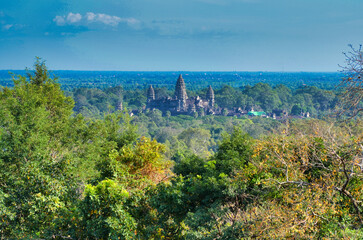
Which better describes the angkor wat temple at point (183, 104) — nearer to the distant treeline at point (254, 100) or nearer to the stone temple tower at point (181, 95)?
the stone temple tower at point (181, 95)

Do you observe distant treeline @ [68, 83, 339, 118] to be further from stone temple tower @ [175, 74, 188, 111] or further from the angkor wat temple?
stone temple tower @ [175, 74, 188, 111]

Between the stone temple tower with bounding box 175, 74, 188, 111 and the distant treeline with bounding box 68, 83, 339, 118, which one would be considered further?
the distant treeline with bounding box 68, 83, 339, 118

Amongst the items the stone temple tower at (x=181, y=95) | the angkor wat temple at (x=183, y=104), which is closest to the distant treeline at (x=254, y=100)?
the angkor wat temple at (x=183, y=104)

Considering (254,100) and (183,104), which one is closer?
(183,104)

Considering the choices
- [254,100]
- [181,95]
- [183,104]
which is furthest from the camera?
[254,100]

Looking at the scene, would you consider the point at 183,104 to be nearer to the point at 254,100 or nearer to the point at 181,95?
the point at 181,95

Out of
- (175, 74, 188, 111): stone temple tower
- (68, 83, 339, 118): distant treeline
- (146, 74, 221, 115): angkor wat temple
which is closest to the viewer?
(146, 74, 221, 115): angkor wat temple

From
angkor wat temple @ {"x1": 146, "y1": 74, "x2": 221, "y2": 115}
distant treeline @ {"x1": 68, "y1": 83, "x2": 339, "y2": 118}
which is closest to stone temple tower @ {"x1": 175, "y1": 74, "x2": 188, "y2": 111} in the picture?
angkor wat temple @ {"x1": 146, "y1": 74, "x2": 221, "y2": 115}

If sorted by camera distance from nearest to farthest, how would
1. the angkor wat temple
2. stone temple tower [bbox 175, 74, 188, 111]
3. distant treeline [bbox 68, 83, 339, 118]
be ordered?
the angkor wat temple, stone temple tower [bbox 175, 74, 188, 111], distant treeline [bbox 68, 83, 339, 118]

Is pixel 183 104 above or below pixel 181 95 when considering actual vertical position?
below

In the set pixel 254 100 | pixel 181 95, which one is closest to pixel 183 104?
pixel 181 95

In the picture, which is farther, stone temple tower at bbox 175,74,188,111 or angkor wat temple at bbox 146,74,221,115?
stone temple tower at bbox 175,74,188,111

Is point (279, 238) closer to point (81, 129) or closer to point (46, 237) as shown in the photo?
point (46, 237)

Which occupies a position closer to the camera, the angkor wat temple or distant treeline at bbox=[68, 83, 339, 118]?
the angkor wat temple
